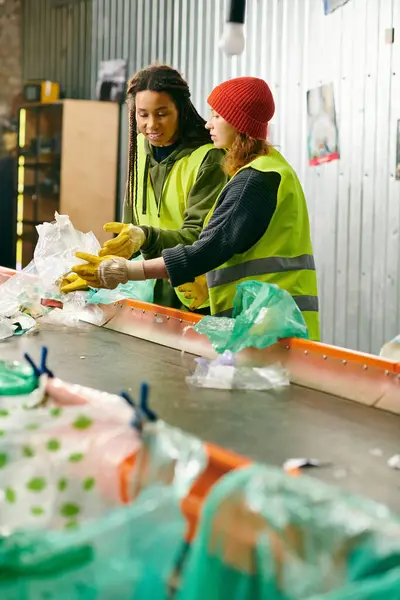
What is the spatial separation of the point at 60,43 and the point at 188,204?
17.9 ft

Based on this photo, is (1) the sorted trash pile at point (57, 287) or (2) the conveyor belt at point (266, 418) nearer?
(2) the conveyor belt at point (266, 418)

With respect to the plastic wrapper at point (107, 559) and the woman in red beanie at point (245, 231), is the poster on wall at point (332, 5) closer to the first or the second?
the woman in red beanie at point (245, 231)

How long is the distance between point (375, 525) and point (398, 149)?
3.40 m

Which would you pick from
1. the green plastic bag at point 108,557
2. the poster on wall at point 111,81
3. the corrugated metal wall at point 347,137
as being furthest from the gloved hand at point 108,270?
the poster on wall at point 111,81

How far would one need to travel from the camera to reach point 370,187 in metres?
4.12

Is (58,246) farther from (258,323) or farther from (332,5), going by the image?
(332,5)

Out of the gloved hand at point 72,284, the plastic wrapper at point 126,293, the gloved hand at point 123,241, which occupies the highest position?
the gloved hand at point 123,241

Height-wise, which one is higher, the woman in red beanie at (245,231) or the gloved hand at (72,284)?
the woman in red beanie at (245,231)

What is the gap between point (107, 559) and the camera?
85 centimetres

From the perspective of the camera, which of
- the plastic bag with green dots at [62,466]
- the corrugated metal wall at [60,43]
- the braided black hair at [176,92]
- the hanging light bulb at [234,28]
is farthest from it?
the corrugated metal wall at [60,43]

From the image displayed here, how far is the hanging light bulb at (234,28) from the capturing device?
2221mm

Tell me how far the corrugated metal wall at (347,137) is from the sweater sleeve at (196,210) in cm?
167

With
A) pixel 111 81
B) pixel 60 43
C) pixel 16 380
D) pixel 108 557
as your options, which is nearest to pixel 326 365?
pixel 16 380

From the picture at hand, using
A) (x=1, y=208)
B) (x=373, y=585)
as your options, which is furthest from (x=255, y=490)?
(x=1, y=208)
